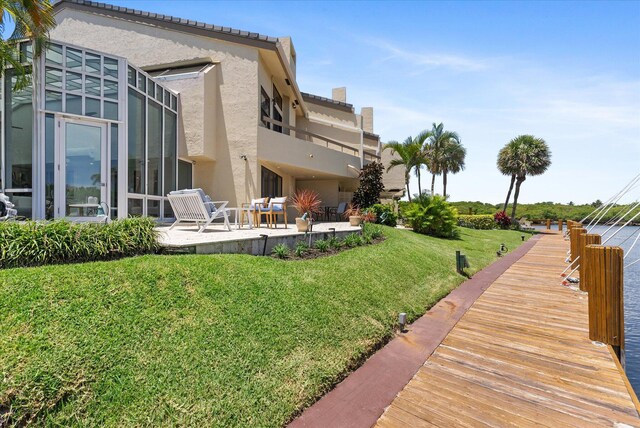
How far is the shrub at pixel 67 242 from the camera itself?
162 inches

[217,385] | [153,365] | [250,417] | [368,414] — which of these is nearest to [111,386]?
[153,365]

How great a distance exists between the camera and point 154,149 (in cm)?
1067

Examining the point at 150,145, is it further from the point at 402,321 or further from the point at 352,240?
the point at 402,321

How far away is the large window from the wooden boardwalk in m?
10.4

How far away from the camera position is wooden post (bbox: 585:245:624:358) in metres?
4.33

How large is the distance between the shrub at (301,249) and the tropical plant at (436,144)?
81.2 ft

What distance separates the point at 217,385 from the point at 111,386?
86 centimetres

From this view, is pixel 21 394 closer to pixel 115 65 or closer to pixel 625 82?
pixel 115 65

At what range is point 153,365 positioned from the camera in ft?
9.46

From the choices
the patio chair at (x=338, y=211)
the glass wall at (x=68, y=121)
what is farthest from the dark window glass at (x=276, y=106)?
the glass wall at (x=68, y=121)

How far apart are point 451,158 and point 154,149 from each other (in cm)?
2948

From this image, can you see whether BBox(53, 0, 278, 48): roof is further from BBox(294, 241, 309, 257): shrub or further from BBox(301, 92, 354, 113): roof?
BBox(301, 92, 354, 113): roof

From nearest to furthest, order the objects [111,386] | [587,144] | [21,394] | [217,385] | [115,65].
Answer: [21,394]
[111,386]
[217,385]
[115,65]
[587,144]

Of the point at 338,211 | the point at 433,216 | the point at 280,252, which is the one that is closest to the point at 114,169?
the point at 280,252
